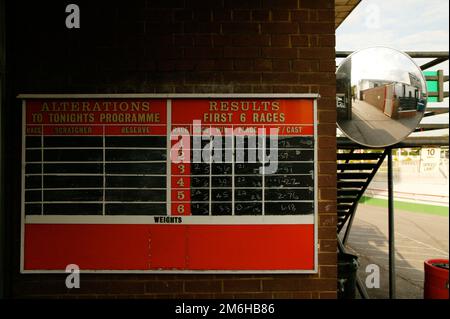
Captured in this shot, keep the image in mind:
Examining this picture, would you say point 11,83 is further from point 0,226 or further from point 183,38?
point 183,38

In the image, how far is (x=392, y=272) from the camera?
4.87 metres

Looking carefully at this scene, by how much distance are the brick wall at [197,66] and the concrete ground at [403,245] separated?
3.82 metres

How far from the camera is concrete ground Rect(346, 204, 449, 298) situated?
6.91 meters

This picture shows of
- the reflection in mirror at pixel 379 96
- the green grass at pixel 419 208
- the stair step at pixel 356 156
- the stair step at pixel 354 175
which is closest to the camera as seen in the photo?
the reflection in mirror at pixel 379 96

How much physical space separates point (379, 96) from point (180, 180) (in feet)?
9.34

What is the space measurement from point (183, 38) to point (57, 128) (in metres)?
1.69

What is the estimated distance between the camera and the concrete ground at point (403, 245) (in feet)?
22.7

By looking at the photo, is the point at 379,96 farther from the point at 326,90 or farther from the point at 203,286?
the point at 203,286

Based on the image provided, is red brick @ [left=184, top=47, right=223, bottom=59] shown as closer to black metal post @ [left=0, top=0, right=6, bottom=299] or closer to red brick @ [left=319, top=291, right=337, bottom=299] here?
black metal post @ [left=0, top=0, right=6, bottom=299]

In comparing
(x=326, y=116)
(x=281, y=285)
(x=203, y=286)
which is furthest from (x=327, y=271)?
(x=326, y=116)

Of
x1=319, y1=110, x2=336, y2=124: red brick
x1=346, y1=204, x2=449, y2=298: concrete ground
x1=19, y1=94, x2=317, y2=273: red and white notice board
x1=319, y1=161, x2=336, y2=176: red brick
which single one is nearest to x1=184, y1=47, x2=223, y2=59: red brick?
x1=19, y1=94, x2=317, y2=273: red and white notice board

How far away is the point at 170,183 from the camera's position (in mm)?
3504

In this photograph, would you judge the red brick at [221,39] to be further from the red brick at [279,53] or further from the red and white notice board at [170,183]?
the red and white notice board at [170,183]

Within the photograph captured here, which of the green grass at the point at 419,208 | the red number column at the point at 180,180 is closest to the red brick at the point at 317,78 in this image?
the red number column at the point at 180,180
